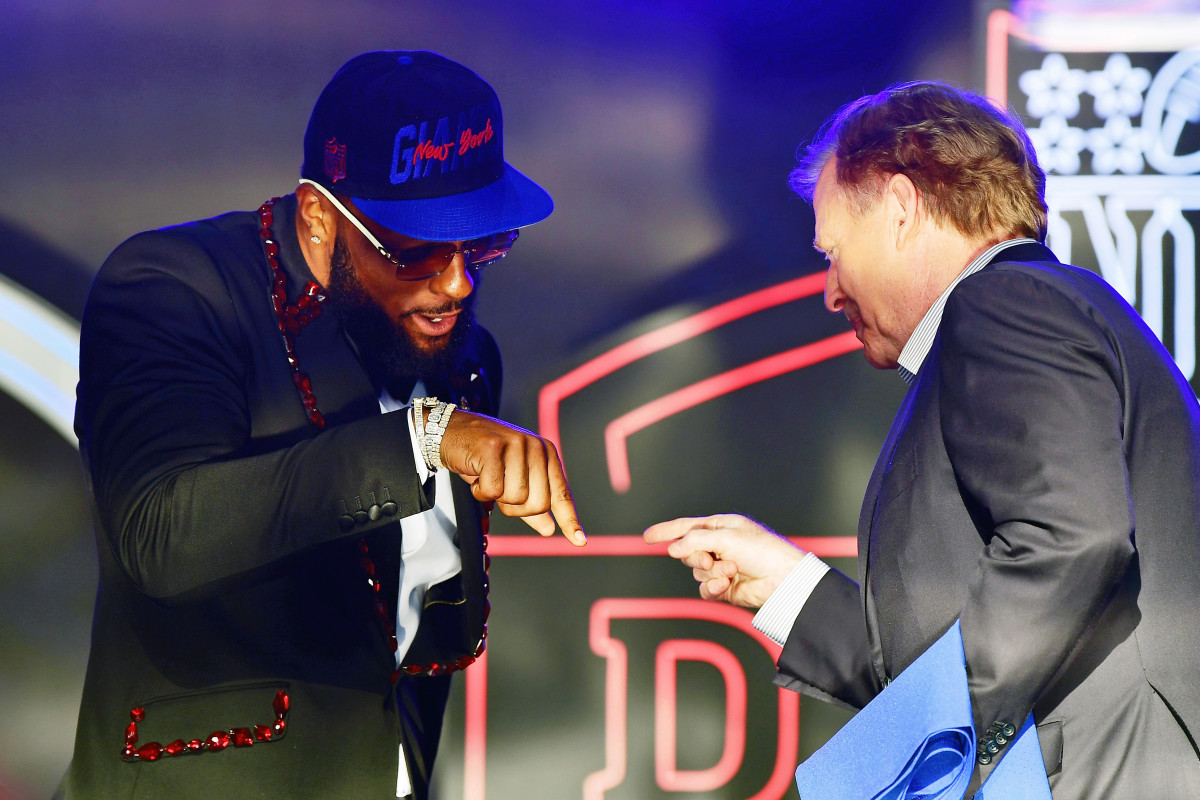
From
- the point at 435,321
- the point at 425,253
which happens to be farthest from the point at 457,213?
the point at 435,321

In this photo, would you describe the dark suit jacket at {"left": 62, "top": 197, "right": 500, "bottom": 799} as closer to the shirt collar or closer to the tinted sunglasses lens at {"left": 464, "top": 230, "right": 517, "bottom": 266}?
the tinted sunglasses lens at {"left": 464, "top": 230, "right": 517, "bottom": 266}

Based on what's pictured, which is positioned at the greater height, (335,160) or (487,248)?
(335,160)

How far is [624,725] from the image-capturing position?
8.53ft

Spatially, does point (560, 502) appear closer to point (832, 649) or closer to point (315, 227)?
point (832, 649)

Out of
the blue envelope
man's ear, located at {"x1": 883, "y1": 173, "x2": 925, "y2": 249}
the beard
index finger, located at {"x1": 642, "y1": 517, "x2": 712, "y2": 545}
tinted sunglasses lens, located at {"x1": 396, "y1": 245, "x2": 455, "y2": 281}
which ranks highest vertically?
man's ear, located at {"x1": 883, "y1": 173, "x2": 925, "y2": 249}

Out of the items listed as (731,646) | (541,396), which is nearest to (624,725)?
(731,646)

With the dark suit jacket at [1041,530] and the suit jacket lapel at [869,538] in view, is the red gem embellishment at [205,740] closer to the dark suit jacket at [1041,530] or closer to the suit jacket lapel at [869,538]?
the dark suit jacket at [1041,530]

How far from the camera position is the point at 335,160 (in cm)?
187

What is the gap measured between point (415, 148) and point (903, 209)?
0.92 m

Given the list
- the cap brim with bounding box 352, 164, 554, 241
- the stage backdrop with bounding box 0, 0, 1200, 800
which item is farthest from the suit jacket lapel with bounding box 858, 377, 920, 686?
the stage backdrop with bounding box 0, 0, 1200, 800

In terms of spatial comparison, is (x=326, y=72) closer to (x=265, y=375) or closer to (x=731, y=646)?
(x=265, y=375)

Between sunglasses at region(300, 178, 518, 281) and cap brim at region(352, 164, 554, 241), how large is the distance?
1.4 inches

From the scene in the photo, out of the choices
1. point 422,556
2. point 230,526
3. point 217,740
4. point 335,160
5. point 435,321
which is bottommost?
point 217,740

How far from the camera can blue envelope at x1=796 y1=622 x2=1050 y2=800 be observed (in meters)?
1.01
